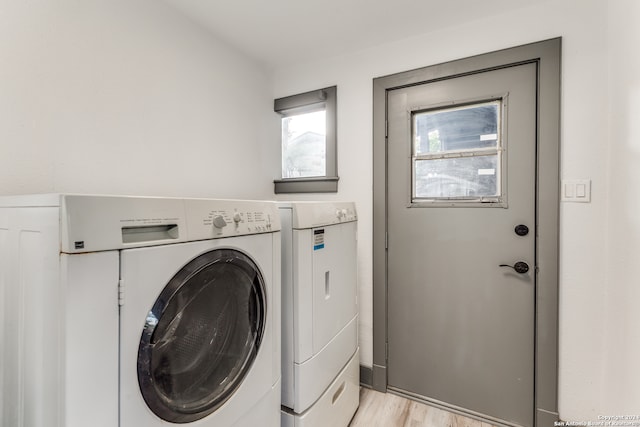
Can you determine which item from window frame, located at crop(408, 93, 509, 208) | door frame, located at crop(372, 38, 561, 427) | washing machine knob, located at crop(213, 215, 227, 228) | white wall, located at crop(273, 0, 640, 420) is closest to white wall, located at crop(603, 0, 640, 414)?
white wall, located at crop(273, 0, 640, 420)

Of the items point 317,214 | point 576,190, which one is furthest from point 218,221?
point 576,190

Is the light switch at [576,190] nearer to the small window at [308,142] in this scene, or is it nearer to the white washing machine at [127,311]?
the small window at [308,142]

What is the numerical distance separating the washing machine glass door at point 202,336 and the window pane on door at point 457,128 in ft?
4.55

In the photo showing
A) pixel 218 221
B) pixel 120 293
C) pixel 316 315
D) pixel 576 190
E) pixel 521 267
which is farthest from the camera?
pixel 521 267

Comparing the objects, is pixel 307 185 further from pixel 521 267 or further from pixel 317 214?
pixel 521 267

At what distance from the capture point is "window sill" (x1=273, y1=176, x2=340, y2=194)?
2.07 meters

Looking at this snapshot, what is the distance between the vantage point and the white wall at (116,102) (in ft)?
3.55

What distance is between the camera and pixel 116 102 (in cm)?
134

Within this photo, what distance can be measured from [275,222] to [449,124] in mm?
1302

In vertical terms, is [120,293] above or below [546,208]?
below

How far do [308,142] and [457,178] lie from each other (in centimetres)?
115

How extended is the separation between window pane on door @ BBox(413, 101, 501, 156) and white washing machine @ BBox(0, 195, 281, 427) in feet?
4.26

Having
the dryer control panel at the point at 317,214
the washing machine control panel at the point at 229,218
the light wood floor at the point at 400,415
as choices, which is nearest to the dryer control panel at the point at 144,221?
the washing machine control panel at the point at 229,218

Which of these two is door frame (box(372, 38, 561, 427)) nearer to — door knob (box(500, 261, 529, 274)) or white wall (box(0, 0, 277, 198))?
door knob (box(500, 261, 529, 274))
